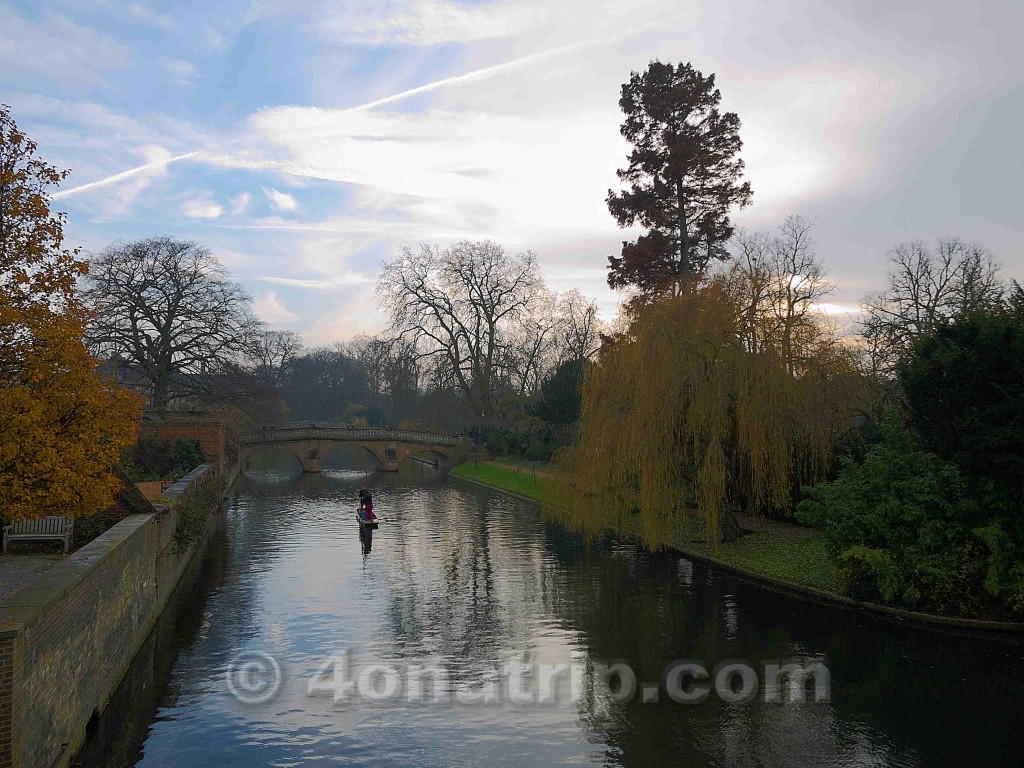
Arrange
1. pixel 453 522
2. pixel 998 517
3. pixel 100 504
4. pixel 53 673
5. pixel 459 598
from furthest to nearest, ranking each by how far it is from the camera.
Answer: pixel 453 522, pixel 459 598, pixel 998 517, pixel 100 504, pixel 53 673

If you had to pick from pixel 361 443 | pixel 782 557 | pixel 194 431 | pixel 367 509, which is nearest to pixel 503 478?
pixel 361 443

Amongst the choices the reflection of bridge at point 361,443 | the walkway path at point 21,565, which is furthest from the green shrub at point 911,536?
the reflection of bridge at point 361,443

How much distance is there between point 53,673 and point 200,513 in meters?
15.8

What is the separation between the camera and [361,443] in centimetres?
6250

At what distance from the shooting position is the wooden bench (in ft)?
53.6

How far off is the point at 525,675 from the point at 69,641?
691 centimetres

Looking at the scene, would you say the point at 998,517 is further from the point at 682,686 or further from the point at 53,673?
the point at 53,673

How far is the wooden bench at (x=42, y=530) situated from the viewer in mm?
16344

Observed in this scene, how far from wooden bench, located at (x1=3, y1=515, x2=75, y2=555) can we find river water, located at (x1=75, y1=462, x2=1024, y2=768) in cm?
275

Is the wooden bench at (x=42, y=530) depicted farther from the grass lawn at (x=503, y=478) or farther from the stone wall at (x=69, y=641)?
the grass lawn at (x=503, y=478)

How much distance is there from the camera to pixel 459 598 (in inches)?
745

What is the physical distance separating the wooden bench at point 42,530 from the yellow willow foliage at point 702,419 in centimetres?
1349

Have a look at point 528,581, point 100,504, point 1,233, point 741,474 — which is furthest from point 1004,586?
point 1,233

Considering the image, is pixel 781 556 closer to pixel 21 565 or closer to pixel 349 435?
pixel 21 565
